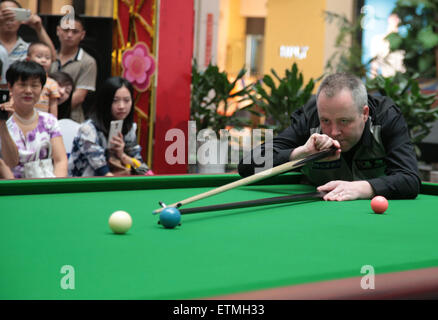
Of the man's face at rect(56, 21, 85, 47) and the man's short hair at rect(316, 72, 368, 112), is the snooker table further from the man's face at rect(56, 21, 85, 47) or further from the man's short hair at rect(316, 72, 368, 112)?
the man's face at rect(56, 21, 85, 47)

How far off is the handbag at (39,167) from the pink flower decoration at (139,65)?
1.65 meters

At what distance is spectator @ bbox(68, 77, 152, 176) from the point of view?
12.7 feet

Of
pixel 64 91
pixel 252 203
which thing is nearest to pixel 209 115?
pixel 64 91

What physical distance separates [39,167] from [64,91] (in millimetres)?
1200

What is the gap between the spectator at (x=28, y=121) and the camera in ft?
11.1

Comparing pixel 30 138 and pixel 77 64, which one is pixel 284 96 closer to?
pixel 77 64

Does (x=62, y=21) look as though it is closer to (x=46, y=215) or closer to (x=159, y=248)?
(x=46, y=215)

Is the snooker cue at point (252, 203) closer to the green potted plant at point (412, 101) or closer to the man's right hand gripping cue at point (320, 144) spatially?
the man's right hand gripping cue at point (320, 144)

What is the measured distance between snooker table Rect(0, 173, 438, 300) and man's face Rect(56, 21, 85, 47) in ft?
8.86

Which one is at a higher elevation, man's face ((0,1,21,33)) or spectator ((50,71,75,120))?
man's face ((0,1,21,33))

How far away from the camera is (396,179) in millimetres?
2330

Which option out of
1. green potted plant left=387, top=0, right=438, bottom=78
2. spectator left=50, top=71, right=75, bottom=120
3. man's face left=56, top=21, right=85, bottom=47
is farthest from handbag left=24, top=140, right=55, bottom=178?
green potted plant left=387, top=0, right=438, bottom=78
